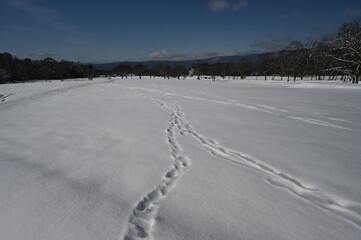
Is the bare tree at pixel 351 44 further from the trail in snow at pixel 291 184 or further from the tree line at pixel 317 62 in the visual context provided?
the trail in snow at pixel 291 184

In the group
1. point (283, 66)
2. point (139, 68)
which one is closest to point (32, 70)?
point (139, 68)

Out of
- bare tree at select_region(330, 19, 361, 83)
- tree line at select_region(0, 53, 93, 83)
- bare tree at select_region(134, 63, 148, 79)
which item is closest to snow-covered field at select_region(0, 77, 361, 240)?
bare tree at select_region(330, 19, 361, 83)

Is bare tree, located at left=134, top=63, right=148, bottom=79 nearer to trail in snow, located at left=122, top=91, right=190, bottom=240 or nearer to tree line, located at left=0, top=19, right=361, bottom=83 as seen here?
tree line, located at left=0, top=19, right=361, bottom=83

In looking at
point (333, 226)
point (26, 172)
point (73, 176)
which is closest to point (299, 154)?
point (333, 226)

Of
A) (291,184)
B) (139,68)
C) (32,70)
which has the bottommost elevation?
(291,184)

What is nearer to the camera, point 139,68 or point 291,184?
point 291,184

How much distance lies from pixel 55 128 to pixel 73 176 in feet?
11.7

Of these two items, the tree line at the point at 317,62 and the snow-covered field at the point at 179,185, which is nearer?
the snow-covered field at the point at 179,185

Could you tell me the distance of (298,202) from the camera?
2521mm

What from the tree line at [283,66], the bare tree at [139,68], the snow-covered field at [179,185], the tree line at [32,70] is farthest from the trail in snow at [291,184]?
the bare tree at [139,68]

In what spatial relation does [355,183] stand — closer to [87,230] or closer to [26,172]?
[87,230]

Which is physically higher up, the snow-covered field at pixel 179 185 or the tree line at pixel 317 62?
the tree line at pixel 317 62

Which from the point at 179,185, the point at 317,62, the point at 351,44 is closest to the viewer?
the point at 179,185

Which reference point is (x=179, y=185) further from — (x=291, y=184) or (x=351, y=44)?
(x=351, y=44)
